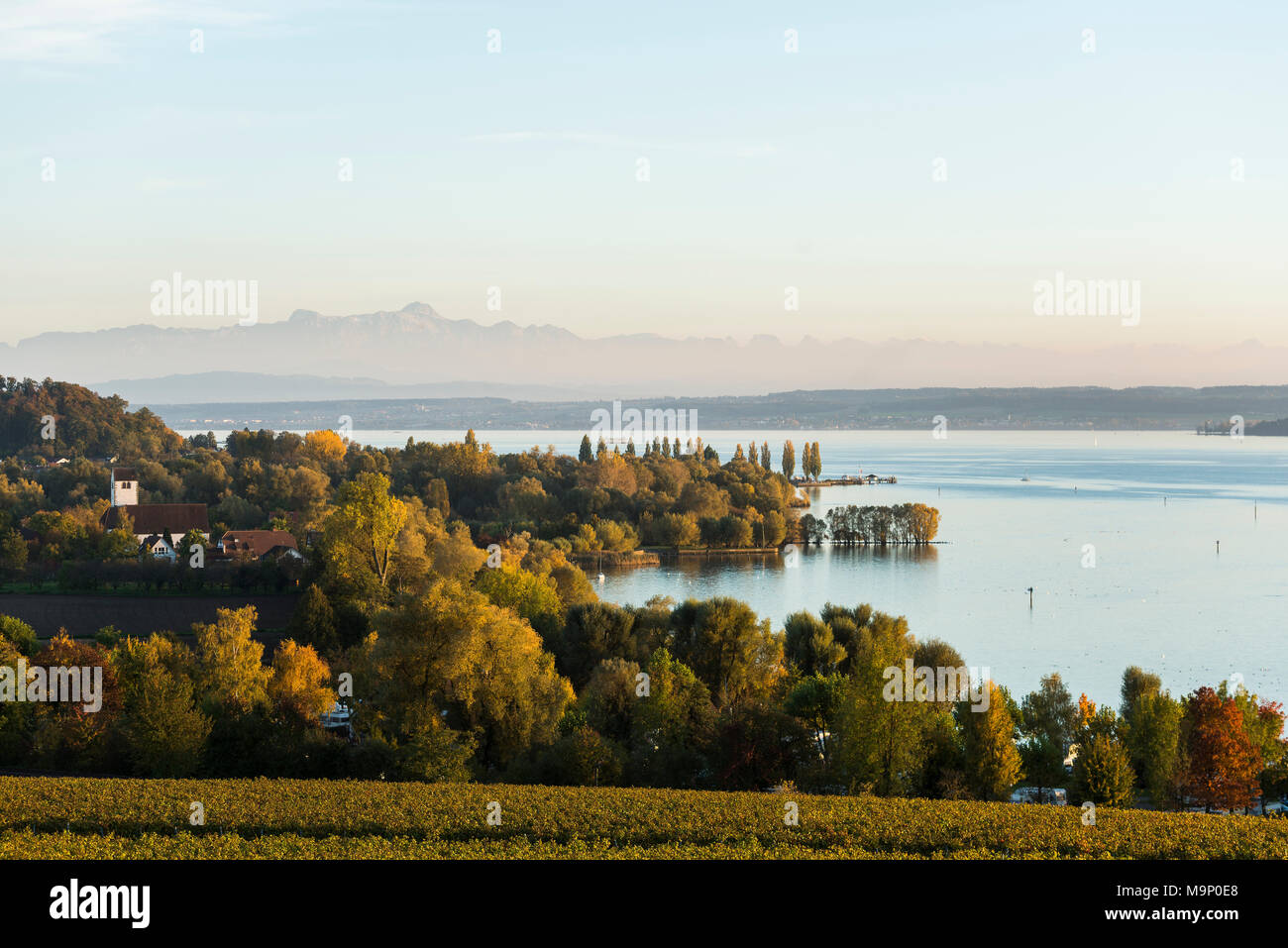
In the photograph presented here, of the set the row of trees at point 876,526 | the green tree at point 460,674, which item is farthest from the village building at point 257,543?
the row of trees at point 876,526

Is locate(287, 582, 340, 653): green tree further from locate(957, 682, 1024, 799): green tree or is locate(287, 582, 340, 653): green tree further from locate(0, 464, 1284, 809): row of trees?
locate(957, 682, 1024, 799): green tree

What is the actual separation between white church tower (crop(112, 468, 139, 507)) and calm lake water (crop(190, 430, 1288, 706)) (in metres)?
22.2

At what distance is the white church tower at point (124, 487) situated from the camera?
51719mm

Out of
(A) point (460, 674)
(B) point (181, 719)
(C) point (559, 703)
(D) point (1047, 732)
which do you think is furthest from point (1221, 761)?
(B) point (181, 719)

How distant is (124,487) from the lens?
52312mm

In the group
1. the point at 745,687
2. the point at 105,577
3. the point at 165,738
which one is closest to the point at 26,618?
the point at 105,577

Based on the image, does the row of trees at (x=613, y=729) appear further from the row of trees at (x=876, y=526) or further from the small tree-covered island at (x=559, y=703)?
the row of trees at (x=876, y=526)

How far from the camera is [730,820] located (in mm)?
12656

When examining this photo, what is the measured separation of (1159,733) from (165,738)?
15535 mm

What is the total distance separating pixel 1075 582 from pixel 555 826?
134 feet

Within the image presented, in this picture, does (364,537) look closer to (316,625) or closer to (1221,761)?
(316,625)

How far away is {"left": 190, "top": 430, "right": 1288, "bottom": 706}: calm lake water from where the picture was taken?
110ft

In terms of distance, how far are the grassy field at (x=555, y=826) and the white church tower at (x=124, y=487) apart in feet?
133

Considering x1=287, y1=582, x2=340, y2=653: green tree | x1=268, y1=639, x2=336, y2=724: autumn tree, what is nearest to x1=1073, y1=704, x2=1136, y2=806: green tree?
x1=268, y1=639, x2=336, y2=724: autumn tree
